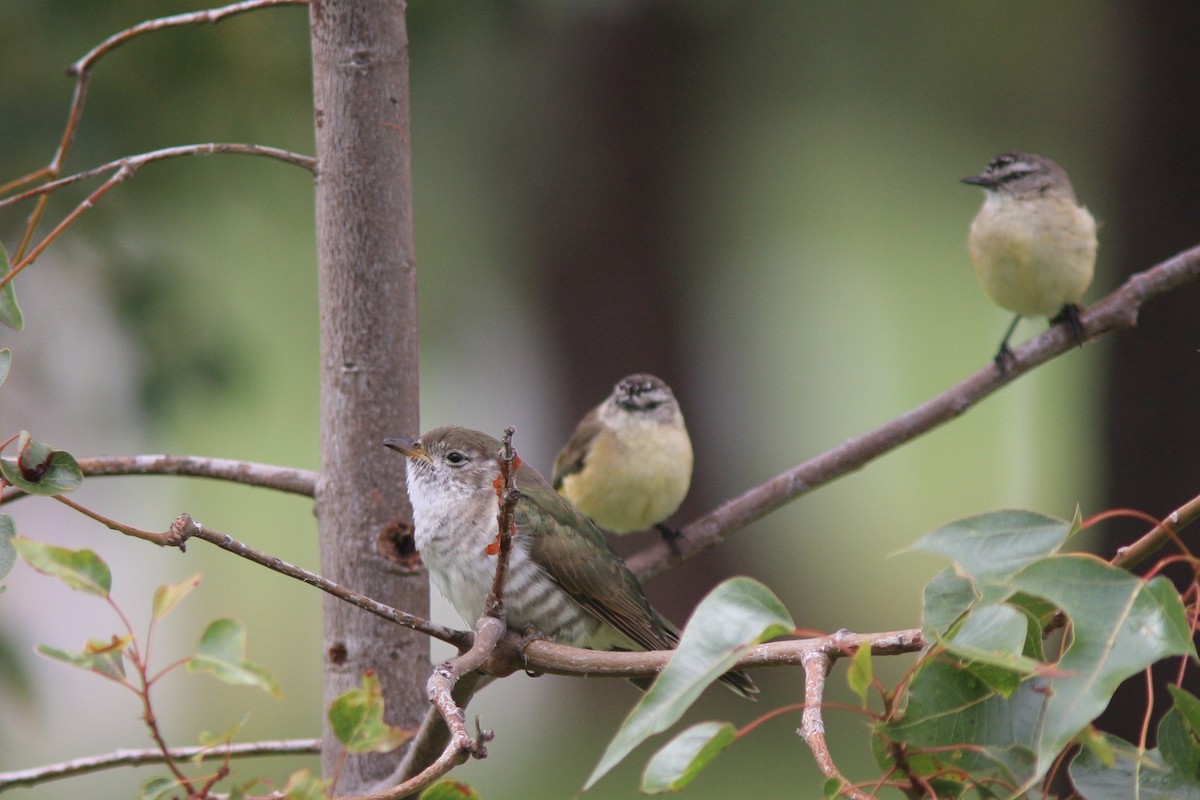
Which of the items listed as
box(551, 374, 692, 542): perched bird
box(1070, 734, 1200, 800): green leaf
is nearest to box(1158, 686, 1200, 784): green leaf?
box(1070, 734, 1200, 800): green leaf

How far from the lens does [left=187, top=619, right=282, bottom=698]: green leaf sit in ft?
5.23

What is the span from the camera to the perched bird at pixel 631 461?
515 cm

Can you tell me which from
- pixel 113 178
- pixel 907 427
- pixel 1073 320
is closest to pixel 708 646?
pixel 113 178

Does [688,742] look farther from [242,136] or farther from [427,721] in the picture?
[242,136]

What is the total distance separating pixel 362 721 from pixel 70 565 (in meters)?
0.42

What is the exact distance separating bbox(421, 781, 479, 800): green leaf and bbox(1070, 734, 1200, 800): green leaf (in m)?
0.78

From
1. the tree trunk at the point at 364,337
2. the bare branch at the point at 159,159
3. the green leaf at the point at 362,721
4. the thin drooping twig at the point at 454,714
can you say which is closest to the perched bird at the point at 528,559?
the tree trunk at the point at 364,337

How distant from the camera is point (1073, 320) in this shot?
14.0 feet

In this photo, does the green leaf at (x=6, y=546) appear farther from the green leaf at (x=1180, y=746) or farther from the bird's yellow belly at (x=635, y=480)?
the bird's yellow belly at (x=635, y=480)

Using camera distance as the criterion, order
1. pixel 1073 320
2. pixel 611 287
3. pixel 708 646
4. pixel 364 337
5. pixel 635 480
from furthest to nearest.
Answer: pixel 611 287
pixel 635 480
pixel 1073 320
pixel 364 337
pixel 708 646

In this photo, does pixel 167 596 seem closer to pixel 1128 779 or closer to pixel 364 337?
pixel 364 337

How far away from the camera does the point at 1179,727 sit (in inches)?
61.1

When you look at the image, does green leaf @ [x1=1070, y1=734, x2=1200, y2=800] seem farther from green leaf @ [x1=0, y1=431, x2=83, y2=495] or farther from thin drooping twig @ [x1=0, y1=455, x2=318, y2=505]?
thin drooping twig @ [x1=0, y1=455, x2=318, y2=505]

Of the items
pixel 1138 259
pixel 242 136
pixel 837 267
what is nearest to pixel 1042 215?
pixel 1138 259
